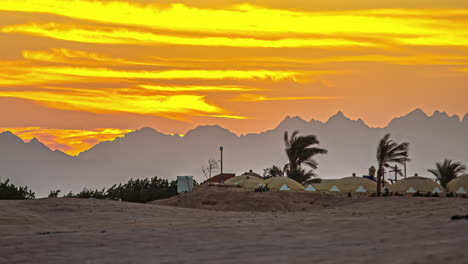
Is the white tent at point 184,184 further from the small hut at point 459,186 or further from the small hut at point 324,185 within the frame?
the small hut at point 459,186

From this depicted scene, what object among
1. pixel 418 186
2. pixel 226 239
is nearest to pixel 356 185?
pixel 418 186

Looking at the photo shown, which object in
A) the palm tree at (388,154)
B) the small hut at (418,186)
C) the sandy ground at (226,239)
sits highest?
the palm tree at (388,154)

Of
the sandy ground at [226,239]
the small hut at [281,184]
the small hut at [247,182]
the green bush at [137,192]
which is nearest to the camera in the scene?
the sandy ground at [226,239]

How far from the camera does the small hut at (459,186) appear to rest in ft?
203

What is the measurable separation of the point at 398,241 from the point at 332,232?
3.84 meters

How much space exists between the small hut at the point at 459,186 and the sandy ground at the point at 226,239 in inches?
1239

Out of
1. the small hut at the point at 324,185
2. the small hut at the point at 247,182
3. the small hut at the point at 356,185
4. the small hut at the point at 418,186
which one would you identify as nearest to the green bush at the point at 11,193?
the small hut at the point at 247,182

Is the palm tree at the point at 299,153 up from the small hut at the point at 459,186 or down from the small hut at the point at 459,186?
up

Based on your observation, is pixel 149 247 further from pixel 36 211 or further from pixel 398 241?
pixel 36 211

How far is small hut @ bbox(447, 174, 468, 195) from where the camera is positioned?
2431 inches

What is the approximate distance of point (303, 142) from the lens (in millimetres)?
72438

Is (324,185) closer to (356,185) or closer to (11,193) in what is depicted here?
(356,185)

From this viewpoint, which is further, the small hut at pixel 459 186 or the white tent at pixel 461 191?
A: the small hut at pixel 459 186

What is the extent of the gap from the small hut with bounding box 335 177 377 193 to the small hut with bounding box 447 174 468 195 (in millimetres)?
6421
